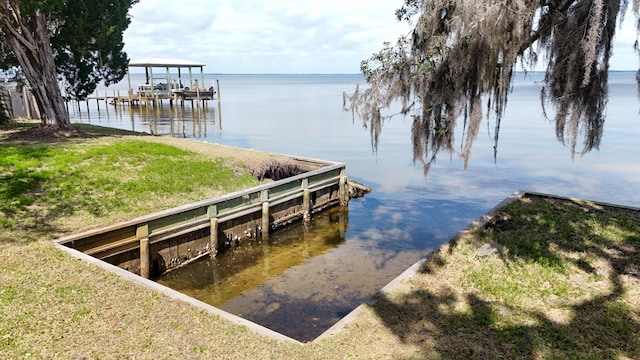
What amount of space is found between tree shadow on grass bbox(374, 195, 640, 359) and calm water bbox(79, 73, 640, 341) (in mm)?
2247

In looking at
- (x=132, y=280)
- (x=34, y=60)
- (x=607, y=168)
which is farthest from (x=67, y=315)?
(x=607, y=168)

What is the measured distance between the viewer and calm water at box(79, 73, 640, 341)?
9.53m

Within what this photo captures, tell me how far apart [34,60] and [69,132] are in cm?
293

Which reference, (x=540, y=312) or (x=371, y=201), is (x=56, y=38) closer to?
(x=371, y=201)

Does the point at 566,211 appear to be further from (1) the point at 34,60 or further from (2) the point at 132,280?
(1) the point at 34,60

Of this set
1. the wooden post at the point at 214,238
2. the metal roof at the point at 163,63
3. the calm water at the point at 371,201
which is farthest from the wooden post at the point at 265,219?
the metal roof at the point at 163,63

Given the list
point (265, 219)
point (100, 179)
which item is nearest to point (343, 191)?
point (265, 219)

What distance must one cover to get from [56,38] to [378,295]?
60.1ft

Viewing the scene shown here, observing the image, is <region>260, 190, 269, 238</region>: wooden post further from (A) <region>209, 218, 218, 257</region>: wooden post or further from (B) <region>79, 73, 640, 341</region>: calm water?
(A) <region>209, 218, 218, 257</region>: wooden post

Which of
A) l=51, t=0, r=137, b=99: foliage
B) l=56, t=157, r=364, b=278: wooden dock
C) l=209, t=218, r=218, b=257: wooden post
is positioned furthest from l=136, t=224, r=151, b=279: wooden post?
l=51, t=0, r=137, b=99: foliage

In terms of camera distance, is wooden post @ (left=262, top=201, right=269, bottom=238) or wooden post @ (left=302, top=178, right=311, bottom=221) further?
wooden post @ (left=302, top=178, right=311, bottom=221)

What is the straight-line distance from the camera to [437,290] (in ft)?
24.8

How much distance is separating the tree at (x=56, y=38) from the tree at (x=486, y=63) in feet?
38.9

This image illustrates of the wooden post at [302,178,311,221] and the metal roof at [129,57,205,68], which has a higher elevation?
the metal roof at [129,57,205,68]
